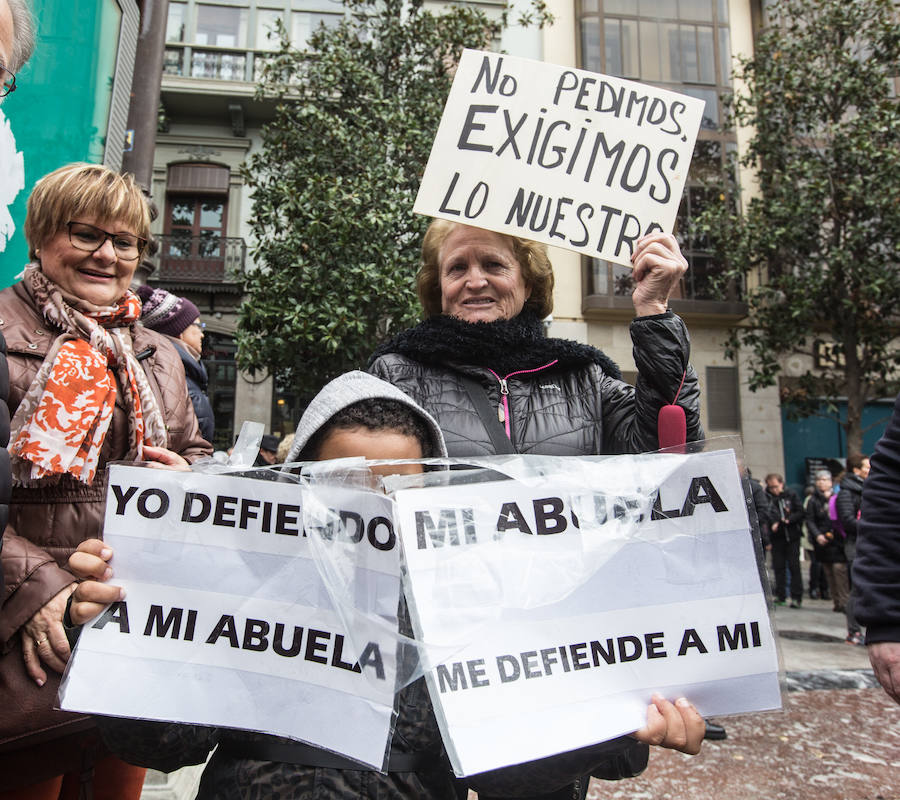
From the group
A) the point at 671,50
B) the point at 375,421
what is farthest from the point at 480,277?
the point at 671,50

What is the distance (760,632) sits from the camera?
1048 millimetres

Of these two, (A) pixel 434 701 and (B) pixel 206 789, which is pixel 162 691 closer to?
(B) pixel 206 789

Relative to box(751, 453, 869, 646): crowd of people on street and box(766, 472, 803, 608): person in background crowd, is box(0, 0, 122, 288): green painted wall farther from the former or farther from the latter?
box(766, 472, 803, 608): person in background crowd

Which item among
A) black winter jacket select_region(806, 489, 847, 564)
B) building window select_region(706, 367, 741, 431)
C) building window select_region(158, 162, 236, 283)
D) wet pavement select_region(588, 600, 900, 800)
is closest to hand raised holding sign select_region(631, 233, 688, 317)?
wet pavement select_region(588, 600, 900, 800)

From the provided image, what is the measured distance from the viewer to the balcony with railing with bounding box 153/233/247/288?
50.3 feet

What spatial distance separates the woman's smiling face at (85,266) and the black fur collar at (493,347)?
82 centimetres

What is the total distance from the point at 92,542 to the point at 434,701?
0.60 meters

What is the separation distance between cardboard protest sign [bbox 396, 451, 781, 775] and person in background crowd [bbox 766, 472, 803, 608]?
892 centimetres

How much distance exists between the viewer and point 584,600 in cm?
101

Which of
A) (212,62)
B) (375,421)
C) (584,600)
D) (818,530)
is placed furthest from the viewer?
(212,62)

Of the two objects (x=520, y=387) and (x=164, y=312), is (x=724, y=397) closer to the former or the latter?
(x=164, y=312)

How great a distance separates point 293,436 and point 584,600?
836 millimetres

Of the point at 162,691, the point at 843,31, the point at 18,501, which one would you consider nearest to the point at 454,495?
the point at 162,691

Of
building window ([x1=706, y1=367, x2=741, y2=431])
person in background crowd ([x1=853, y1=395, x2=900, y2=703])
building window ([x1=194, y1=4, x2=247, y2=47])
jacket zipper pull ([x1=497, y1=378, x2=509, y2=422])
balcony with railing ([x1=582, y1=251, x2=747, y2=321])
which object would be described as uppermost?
building window ([x1=194, y1=4, x2=247, y2=47])
